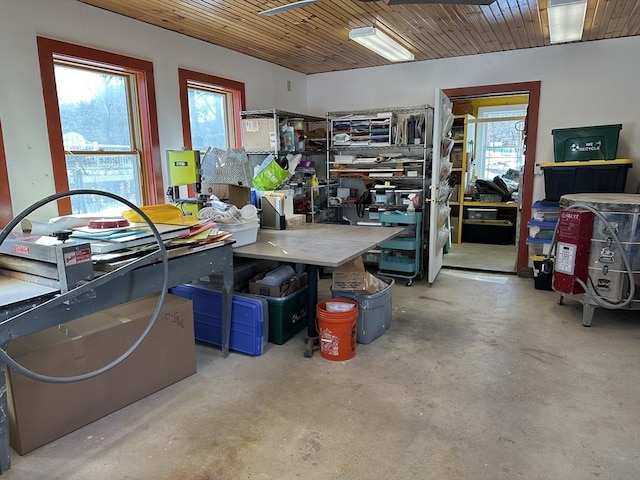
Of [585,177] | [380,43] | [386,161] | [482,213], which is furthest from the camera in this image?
[482,213]

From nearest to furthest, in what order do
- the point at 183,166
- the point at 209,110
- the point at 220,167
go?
the point at 183,166 → the point at 220,167 → the point at 209,110

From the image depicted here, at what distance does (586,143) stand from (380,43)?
2.41 m

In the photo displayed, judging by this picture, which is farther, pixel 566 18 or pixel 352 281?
pixel 566 18

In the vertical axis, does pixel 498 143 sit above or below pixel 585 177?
above

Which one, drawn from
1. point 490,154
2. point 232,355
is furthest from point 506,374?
point 490,154

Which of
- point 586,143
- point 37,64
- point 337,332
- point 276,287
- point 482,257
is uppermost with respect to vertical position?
point 37,64

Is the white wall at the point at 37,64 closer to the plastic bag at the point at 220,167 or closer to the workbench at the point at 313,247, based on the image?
the plastic bag at the point at 220,167

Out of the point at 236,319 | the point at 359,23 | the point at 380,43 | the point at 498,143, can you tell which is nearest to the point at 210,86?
the point at 359,23

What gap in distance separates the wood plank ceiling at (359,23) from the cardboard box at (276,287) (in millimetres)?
2187

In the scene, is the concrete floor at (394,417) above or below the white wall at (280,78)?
below

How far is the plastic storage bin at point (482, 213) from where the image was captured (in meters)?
7.28

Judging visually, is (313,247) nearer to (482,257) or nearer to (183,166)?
(183,166)

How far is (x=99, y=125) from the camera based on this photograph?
3678 millimetres

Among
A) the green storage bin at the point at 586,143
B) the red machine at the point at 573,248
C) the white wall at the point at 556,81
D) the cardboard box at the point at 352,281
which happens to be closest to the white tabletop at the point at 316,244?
the cardboard box at the point at 352,281
